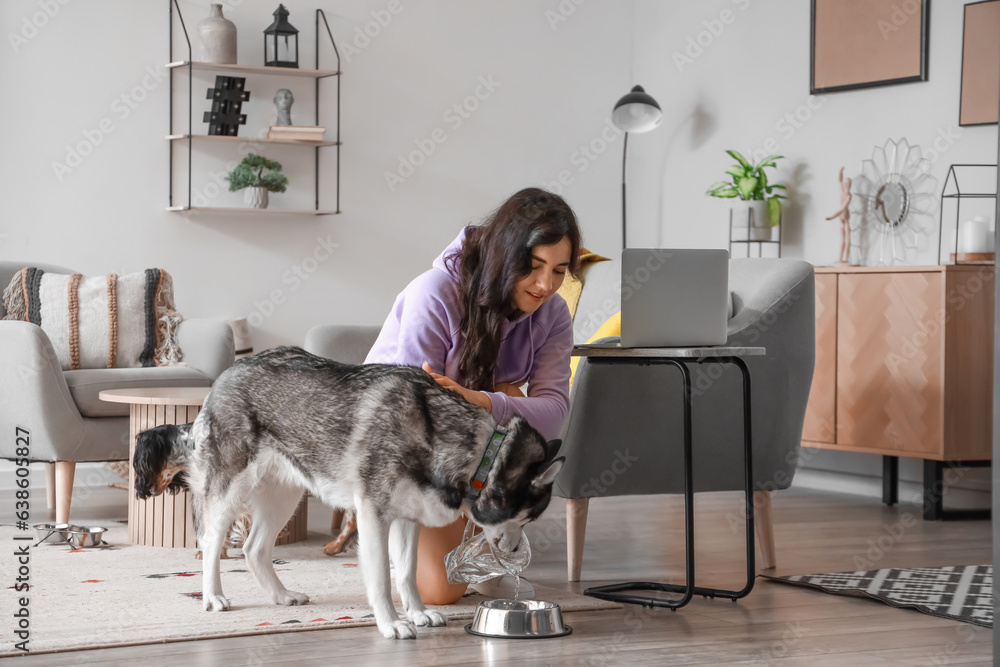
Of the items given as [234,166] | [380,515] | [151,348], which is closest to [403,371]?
[380,515]

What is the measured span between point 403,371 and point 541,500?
40 centimetres

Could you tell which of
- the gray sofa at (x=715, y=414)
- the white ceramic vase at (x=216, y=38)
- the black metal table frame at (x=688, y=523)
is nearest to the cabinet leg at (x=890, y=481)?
the gray sofa at (x=715, y=414)

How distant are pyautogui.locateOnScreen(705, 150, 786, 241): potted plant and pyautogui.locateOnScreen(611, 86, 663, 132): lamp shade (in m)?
0.48

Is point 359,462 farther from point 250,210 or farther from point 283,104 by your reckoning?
point 283,104

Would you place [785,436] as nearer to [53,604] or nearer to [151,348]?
[53,604]

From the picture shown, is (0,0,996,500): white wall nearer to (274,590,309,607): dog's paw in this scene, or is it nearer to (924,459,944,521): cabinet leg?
(924,459,944,521): cabinet leg

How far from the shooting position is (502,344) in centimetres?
270

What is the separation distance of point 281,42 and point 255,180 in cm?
71

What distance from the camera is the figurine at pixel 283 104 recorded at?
214 inches

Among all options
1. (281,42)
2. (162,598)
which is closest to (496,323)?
(162,598)

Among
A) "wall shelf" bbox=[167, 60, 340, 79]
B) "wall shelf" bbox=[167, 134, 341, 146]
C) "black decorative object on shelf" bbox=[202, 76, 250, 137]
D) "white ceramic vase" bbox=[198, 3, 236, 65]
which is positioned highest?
"white ceramic vase" bbox=[198, 3, 236, 65]

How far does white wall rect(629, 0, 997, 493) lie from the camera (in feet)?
15.2

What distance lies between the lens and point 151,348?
15.1ft

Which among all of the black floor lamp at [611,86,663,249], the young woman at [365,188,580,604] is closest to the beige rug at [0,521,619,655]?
the young woman at [365,188,580,604]
